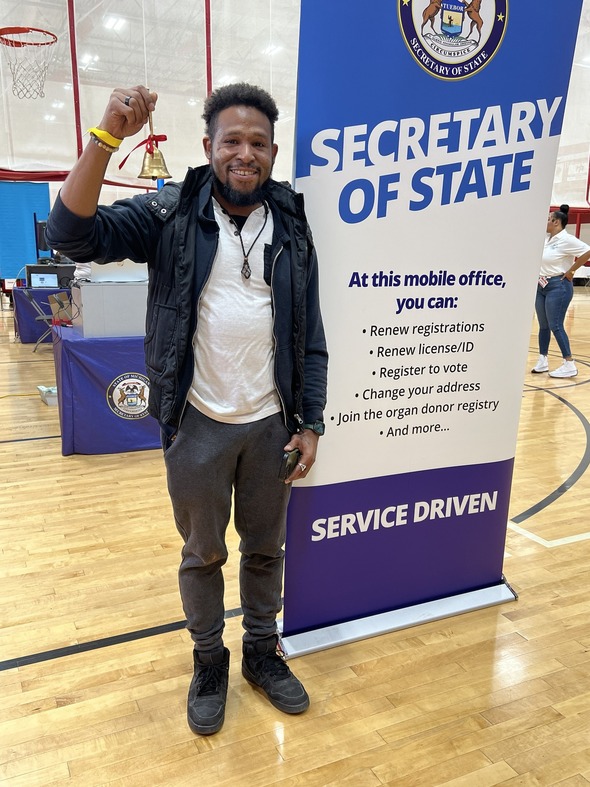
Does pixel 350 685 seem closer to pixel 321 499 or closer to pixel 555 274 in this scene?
pixel 321 499

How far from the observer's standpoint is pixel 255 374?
1.47m

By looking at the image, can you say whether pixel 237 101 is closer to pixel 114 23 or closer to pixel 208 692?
pixel 208 692

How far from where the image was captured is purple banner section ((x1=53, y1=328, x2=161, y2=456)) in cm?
362

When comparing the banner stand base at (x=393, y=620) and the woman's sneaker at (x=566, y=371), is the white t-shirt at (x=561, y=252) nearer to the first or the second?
the woman's sneaker at (x=566, y=371)

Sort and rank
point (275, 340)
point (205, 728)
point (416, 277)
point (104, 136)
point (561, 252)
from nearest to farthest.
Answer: point (104, 136) < point (275, 340) < point (205, 728) < point (416, 277) < point (561, 252)

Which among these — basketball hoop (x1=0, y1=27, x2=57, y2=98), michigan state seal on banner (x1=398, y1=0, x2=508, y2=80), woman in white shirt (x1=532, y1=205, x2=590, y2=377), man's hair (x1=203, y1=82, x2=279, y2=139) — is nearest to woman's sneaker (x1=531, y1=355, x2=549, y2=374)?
woman in white shirt (x1=532, y1=205, x2=590, y2=377)

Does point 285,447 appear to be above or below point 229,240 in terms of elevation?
below

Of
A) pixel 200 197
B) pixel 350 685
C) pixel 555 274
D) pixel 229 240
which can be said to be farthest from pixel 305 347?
pixel 555 274

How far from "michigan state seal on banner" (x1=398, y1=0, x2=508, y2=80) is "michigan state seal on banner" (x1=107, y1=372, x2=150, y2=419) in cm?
259

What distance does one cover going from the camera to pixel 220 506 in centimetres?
152

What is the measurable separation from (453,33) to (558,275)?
16.2 feet

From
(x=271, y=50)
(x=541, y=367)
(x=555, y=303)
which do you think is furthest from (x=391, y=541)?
(x=271, y=50)

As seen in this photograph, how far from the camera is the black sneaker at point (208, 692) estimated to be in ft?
5.22

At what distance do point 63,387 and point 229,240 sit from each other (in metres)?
2.54
